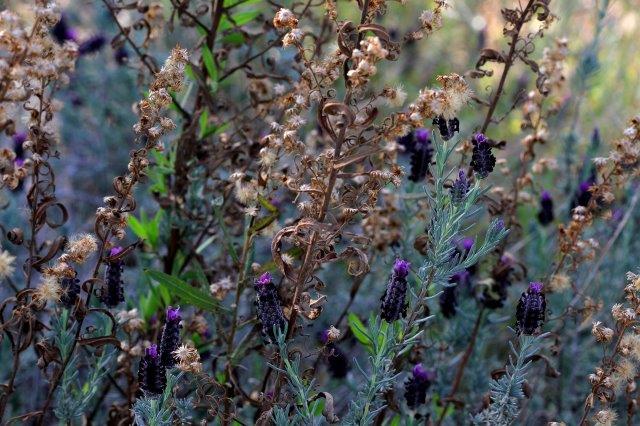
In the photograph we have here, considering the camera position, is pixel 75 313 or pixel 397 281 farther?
pixel 75 313

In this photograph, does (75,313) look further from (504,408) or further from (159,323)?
(504,408)

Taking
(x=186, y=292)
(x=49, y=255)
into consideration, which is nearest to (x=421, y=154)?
(x=186, y=292)

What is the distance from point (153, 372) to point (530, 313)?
776mm

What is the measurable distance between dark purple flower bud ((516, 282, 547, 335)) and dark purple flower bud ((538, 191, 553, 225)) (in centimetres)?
95

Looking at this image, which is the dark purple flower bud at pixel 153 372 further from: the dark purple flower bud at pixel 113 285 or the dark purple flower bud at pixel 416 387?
the dark purple flower bud at pixel 416 387

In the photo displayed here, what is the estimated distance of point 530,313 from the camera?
1.71 m

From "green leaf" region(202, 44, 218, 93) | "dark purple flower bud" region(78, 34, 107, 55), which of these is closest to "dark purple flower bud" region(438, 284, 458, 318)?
"green leaf" region(202, 44, 218, 93)

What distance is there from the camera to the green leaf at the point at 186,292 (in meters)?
1.84

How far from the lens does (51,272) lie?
1.67 meters

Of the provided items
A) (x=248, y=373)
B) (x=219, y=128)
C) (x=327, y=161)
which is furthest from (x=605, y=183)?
(x=248, y=373)

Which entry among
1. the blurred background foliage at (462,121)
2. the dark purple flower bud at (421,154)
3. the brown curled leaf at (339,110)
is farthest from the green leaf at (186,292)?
the dark purple flower bud at (421,154)

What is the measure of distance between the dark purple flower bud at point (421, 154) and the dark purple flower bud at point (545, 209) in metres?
0.55

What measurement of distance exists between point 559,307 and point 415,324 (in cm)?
136

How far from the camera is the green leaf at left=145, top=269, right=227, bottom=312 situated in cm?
184
